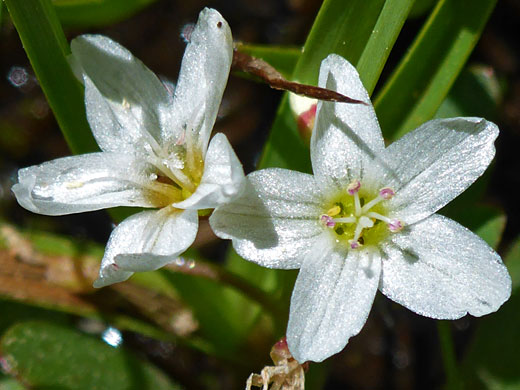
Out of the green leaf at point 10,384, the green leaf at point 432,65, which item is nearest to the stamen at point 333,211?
the green leaf at point 432,65

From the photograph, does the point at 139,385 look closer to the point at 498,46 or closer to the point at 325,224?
the point at 325,224

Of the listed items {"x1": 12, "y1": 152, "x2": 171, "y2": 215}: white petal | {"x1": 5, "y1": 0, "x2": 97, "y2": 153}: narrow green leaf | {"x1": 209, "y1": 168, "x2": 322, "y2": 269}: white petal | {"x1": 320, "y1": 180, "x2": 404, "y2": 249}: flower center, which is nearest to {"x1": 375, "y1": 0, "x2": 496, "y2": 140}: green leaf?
{"x1": 320, "y1": 180, "x2": 404, "y2": 249}: flower center

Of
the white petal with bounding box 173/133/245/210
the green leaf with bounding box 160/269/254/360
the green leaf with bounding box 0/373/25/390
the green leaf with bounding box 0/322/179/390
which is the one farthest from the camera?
the green leaf with bounding box 160/269/254/360

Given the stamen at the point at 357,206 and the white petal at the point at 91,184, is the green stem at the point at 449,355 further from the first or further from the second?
the white petal at the point at 91,184

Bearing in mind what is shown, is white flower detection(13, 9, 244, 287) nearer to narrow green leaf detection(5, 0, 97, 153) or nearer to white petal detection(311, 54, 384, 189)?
narrow green leaf detection(5, 0, 97, 153)

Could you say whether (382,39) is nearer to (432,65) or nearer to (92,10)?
(432,65)

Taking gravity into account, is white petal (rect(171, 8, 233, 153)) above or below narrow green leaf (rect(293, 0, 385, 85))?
below

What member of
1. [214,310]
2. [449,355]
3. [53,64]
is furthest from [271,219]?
[449,355]
